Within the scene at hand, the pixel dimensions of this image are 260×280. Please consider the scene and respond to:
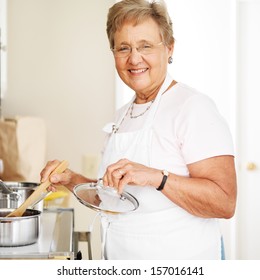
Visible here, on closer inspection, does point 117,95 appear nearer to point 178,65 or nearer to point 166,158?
point 178,65

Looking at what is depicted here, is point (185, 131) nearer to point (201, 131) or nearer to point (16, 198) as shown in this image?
point (201, 131)

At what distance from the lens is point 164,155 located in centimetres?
86

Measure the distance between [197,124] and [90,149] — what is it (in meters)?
0.94

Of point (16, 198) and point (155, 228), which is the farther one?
point (16, 198)

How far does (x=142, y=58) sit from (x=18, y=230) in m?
0.35

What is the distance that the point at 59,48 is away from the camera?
1701 millimetres

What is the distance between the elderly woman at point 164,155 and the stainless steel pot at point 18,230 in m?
0.12

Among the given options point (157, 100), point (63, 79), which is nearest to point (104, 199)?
point (157, 100)

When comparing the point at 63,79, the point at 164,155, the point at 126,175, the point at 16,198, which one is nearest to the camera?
the point at 126,175

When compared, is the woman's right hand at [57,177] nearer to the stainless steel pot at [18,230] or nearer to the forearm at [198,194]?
the stainless steel pot at [18,230]

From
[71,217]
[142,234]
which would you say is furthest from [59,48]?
[142,234]

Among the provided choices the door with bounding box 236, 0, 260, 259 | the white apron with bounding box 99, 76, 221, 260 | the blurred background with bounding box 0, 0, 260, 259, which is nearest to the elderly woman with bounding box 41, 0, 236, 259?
the white apron with bounding box 99, 76, 221, 260

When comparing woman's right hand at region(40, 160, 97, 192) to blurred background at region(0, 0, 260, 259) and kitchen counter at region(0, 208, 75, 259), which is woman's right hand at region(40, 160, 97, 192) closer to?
kitchen counter at region(0, 208, 75, 259)

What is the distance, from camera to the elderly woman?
31.5 inches
